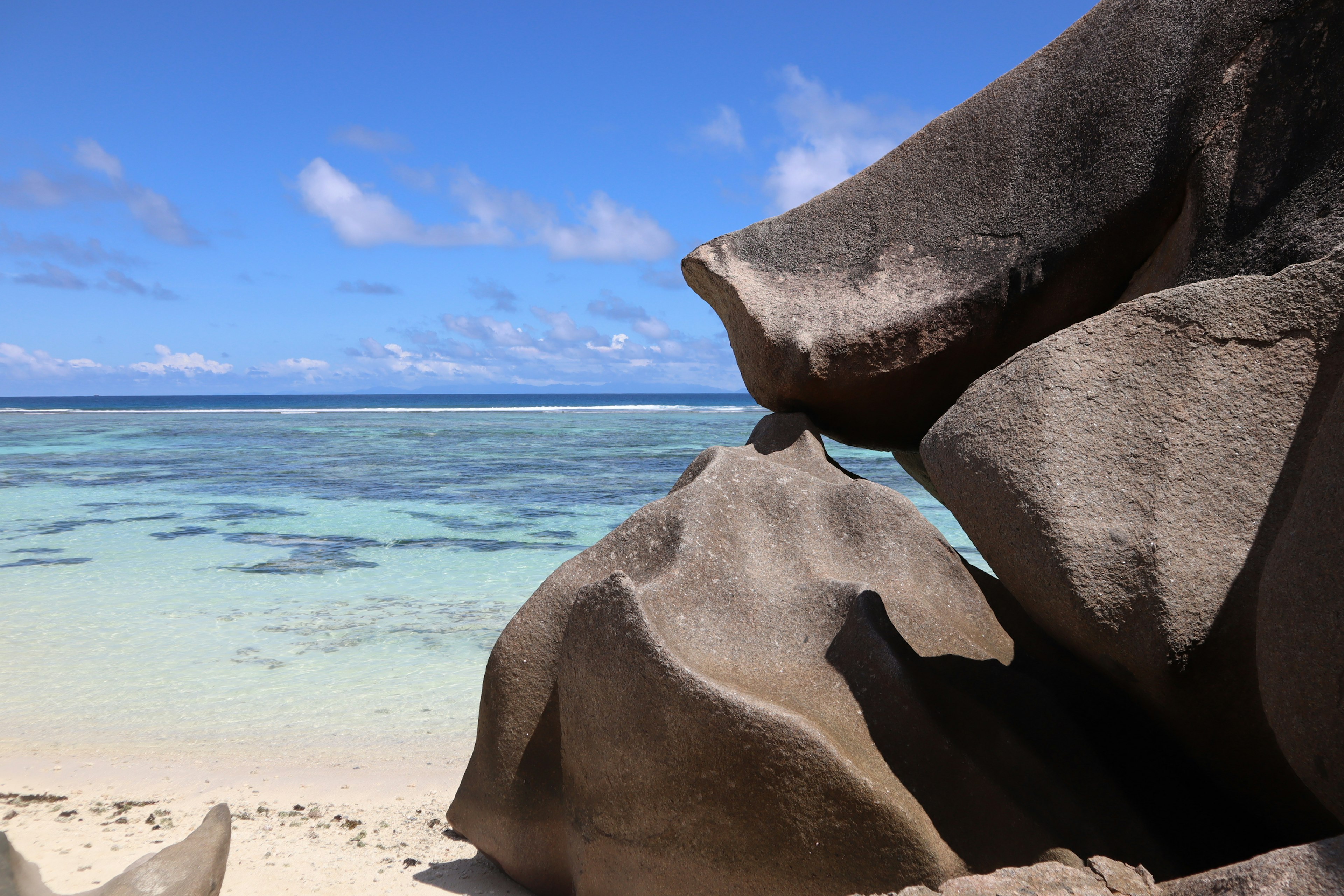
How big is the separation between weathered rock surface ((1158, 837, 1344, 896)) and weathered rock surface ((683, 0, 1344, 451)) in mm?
1713

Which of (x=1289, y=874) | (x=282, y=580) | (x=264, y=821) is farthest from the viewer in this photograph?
(x=282, y=580)

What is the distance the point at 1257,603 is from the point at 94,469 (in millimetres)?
17875

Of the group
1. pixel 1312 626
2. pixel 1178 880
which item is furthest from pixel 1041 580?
pixel 1178 880

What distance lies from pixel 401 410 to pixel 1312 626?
4701 cm

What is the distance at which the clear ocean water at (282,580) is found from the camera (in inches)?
185

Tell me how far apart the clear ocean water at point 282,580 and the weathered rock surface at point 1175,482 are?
323 cm

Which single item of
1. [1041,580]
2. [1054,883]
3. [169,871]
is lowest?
[169,871]

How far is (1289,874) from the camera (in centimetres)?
129

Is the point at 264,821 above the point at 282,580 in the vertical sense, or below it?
below

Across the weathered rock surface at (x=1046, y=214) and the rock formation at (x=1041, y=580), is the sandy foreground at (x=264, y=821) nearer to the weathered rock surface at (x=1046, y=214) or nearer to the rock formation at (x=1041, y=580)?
the rock formation at (x=1041, y=580)

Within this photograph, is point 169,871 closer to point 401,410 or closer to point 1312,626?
point 1312,626

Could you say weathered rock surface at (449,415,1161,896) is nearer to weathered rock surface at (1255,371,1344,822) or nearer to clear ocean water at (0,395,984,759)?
weathered rock surface at (1255,371,1344,822)

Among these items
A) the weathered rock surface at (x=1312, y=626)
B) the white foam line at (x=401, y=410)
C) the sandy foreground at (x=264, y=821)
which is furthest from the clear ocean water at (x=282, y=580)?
the white foam line at (x=401, y=410)

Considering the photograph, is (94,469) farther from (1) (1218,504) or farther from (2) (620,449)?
(1) (1218,504)
